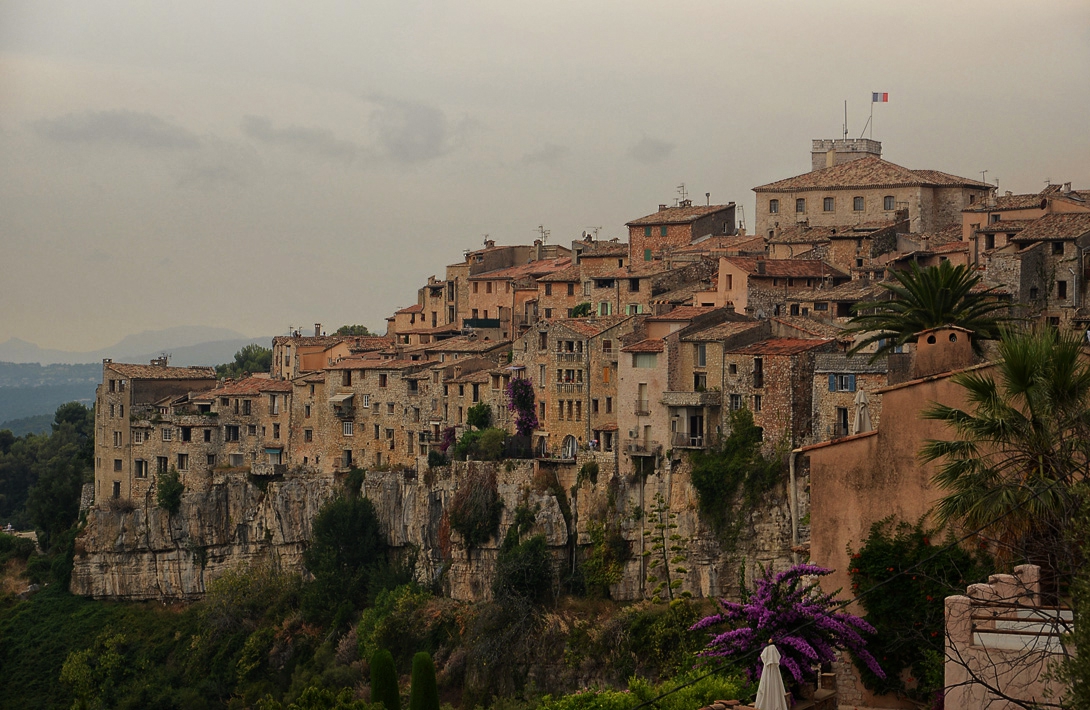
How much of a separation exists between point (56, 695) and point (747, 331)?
148 ft

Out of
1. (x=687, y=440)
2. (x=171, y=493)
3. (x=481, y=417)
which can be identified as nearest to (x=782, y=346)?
(x=687, y=440)

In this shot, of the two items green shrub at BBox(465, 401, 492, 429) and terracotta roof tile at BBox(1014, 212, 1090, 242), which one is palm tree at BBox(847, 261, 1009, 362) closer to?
terracotta roof tile at BBox(1014, 212, 1090, 242)

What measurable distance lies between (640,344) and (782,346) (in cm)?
727

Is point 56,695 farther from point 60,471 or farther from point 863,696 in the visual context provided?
point 863,696

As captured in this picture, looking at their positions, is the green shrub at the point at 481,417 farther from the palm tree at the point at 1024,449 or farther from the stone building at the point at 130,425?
the palm tree at the point at 1024,449

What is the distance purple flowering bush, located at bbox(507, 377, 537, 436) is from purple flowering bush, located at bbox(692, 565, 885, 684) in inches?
1621

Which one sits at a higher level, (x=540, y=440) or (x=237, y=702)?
(x=540, y=440)

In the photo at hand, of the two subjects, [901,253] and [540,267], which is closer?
[901,253]

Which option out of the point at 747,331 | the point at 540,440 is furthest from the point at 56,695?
the point at 747,331

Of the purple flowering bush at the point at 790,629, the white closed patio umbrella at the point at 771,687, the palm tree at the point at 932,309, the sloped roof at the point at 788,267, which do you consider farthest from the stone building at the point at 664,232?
the white closed patio umbrella at the point at 771,687

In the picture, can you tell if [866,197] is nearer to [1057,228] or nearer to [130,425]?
[1057,228]

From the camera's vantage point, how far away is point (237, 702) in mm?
80438

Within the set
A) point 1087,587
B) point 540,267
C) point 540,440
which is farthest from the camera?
point 540,267

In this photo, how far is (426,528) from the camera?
7694cm
